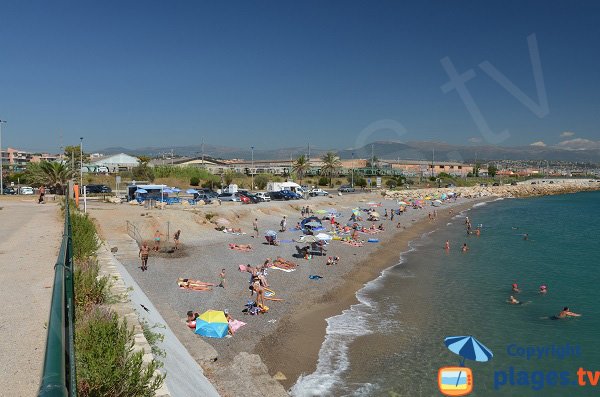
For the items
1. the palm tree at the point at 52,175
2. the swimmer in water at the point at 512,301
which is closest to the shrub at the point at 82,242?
the swimmer in water at the point at 512,301

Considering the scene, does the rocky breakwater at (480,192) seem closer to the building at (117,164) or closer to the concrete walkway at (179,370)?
the building at (117,164)

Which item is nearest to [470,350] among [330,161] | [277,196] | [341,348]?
[341,348]

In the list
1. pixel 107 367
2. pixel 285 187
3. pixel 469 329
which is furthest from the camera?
pixel 285 187

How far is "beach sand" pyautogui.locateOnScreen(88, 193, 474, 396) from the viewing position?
12.1m

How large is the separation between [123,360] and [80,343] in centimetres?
53

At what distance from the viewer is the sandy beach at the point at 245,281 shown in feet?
37.8

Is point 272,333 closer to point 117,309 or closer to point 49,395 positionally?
point 117,309

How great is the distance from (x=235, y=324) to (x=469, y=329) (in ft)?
24.5

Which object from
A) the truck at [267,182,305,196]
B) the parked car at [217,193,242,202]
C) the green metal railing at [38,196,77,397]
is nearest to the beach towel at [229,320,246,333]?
the green metal railing at [38,196,77,397]

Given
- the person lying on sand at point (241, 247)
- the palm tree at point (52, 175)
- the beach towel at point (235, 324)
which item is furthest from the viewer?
the palm tree at point (52, 175)

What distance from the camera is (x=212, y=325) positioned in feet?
41.6

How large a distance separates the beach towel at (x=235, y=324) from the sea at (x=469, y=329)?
2543mm

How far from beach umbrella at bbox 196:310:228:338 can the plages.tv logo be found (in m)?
5.81

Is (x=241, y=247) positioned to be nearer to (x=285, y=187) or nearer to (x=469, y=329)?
(x=469, y=329)
